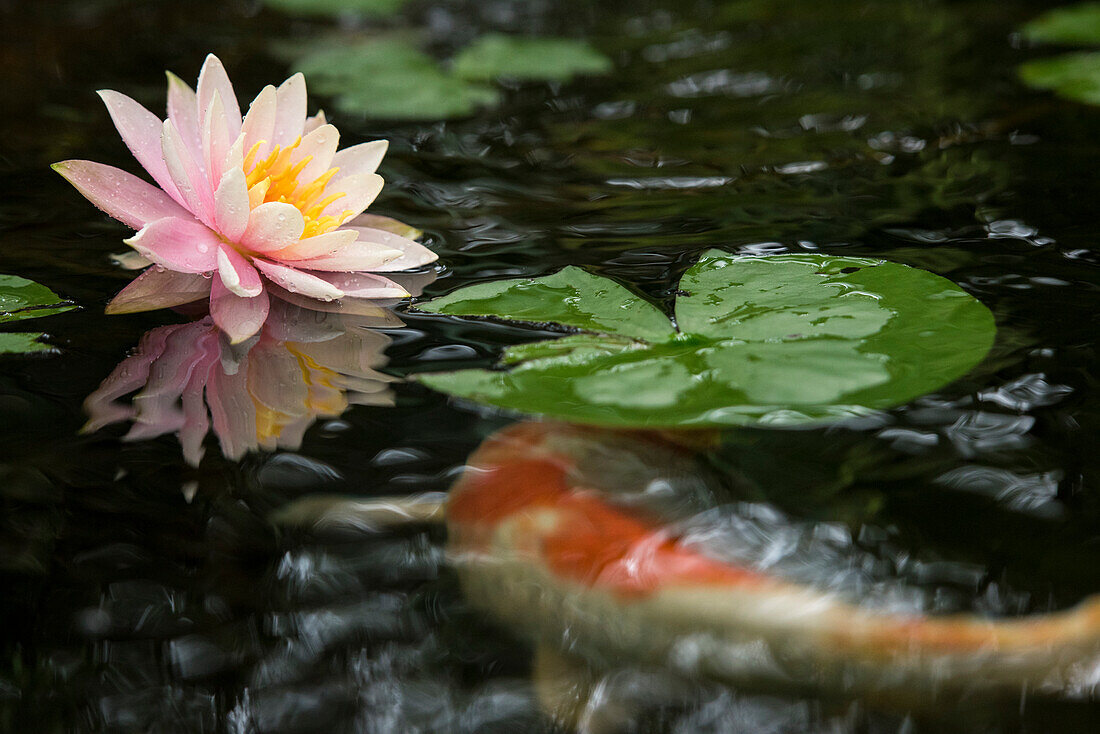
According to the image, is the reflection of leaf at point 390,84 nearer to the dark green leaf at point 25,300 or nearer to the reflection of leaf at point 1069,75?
the dark green leaf at point 25,300

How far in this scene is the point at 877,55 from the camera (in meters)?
2.35

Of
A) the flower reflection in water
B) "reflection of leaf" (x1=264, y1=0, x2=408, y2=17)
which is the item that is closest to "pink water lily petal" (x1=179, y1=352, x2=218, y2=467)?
the flower reflection in water

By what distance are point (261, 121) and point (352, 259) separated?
21 cm

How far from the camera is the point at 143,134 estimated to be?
116cm

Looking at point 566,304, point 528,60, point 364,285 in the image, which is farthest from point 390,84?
point 566,304

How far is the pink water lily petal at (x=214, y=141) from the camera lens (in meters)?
1.09

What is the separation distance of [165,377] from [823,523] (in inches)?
28.5

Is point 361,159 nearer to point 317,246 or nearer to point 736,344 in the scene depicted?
point 317,246

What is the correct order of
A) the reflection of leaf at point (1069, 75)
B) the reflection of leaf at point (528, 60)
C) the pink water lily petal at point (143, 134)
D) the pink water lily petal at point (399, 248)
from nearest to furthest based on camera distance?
Answer: the pink water lily petal at point (143, 134), the pink water lily petal at point (399, 248), the reflection of leaf at point (1069, 75), the reflection of leaf at point (528, 60)

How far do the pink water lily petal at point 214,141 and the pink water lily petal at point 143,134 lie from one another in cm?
5

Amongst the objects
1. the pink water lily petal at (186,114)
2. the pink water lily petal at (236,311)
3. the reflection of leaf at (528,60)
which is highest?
the pink water lily petal at (186,114)

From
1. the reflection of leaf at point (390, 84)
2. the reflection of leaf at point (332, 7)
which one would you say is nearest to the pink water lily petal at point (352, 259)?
the reflection of leaf at point (390, 84)

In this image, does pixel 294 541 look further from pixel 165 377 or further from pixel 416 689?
pixel 165 377

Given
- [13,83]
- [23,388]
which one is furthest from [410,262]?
[13,83]
